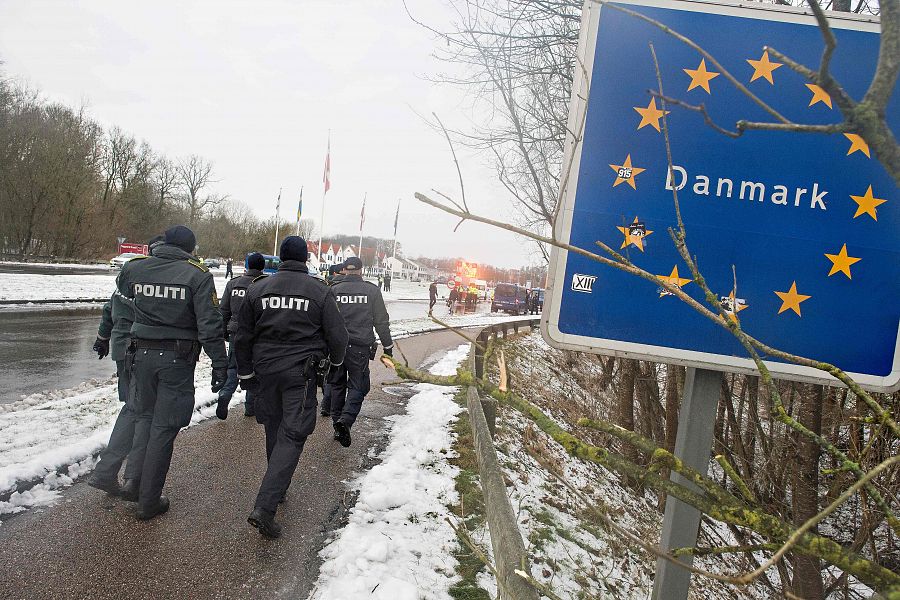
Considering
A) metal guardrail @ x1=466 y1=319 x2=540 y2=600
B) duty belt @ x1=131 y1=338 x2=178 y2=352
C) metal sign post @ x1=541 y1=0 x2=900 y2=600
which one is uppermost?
metal sign post @ x1=541 y1=0 x2=900 y2=600

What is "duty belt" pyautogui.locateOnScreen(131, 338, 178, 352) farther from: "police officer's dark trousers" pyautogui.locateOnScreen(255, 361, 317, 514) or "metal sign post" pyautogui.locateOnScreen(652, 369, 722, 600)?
"metal sign post" pyautogui.locateOnScreen(652, 369, 722, 600)

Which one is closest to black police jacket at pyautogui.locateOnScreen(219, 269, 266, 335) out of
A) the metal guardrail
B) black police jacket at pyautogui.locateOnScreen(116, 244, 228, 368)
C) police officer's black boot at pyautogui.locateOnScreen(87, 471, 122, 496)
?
black police jacket at pyautogui.locateOnScreen(116, 244, 228, 368)

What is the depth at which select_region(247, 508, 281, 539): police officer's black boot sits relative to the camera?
3.50 metres

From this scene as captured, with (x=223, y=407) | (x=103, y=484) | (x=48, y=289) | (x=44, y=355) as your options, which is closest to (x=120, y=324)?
(x=103, y=484)

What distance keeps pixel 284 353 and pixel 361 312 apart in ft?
7.41

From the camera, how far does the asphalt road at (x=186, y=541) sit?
291 centimetres

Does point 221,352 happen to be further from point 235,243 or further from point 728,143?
point 235,243

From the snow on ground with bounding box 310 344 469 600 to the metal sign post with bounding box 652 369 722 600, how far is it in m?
1.59

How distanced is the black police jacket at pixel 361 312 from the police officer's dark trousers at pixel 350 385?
15 cm

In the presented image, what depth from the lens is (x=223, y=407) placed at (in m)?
6.16

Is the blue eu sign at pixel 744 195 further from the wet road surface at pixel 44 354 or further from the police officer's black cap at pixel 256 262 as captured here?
the wet road surface at pixel 44 354

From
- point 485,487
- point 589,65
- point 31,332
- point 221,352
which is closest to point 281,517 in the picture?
point 221,352

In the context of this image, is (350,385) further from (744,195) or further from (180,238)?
(744,195)

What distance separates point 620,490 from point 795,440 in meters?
3.27
